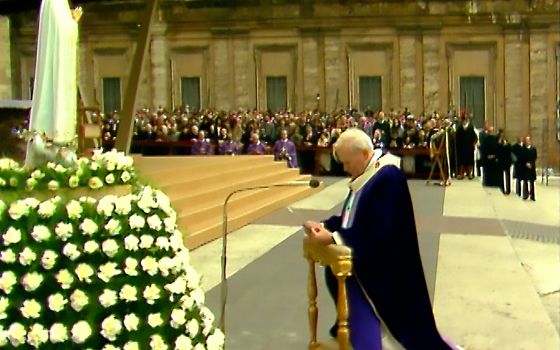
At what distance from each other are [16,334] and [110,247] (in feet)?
1.89

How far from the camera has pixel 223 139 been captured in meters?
25.9

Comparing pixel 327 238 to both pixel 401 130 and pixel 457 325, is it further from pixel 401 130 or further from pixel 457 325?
pixel 401 130

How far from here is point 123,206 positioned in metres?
3.93

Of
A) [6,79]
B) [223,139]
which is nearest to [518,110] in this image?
[223,139]

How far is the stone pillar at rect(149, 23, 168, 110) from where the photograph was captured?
119 ft

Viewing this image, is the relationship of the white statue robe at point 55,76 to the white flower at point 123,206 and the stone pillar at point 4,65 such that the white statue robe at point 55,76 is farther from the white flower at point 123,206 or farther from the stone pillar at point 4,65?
the stone pillar at point 4,65

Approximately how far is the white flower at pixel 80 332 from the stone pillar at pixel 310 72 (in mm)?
31936

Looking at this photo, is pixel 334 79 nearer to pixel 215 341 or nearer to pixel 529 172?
pixel 529 172

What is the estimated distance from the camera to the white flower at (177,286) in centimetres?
394

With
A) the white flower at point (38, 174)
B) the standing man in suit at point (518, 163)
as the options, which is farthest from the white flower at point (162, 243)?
the standing man in suit at point (518, 163)

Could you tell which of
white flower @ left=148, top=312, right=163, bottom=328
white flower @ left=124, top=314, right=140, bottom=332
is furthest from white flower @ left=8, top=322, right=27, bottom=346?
white flower @ left=148, top=312, right=163, bottom=328

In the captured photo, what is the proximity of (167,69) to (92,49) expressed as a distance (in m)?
3.71

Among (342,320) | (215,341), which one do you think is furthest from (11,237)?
(342,320)

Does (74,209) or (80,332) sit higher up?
(74,209)
